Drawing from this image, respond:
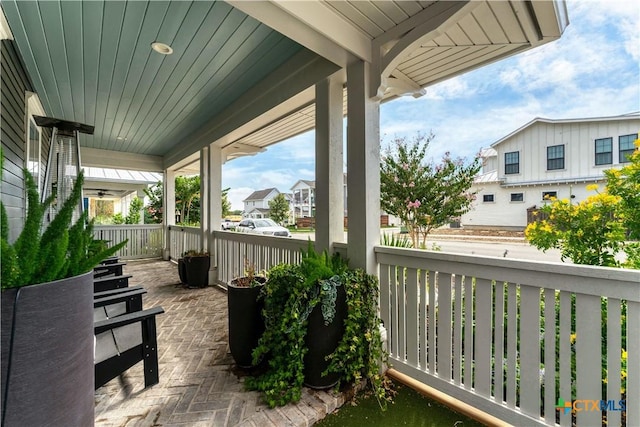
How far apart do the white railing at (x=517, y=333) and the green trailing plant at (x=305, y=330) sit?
308mm

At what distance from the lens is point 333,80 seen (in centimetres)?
270

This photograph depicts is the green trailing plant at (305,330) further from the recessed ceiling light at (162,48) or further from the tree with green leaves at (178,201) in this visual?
the tree with green leaves at (178,201)

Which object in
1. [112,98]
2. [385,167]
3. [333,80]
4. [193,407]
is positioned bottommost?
[193,407]

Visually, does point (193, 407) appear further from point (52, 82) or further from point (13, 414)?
point (52, 82)

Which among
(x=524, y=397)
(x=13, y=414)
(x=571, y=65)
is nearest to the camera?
(x=13, y=414)

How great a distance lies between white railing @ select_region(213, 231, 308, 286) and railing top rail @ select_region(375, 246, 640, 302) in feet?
4.54

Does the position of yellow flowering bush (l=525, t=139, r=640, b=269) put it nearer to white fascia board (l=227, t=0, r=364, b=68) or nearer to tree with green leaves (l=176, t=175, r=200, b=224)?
white fascia board (l=227, t=0, r=364, b=68)

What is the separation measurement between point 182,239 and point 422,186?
584 centimetres

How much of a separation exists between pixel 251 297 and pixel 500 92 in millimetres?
3712

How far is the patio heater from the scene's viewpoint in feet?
11.0

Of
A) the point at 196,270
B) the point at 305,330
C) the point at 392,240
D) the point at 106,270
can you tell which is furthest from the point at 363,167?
the point at 196,270

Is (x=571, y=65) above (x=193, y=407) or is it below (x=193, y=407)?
above

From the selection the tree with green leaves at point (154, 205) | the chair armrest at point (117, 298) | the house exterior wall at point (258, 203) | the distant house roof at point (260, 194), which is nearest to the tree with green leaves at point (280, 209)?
the tree with green leaves at point (154, 205)

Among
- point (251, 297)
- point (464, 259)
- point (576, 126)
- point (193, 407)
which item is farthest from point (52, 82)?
point (576, 126)
